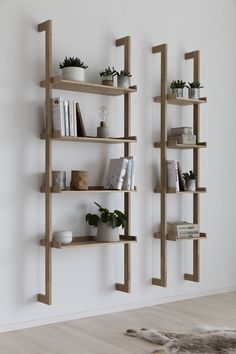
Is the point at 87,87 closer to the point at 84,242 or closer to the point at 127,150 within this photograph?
the point at 127,150

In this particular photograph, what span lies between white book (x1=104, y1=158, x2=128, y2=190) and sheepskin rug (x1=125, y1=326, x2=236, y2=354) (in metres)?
1.07

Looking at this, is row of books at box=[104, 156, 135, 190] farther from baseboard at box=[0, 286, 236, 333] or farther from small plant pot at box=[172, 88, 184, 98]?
baseboard at box=[0, 286, 236, 333]

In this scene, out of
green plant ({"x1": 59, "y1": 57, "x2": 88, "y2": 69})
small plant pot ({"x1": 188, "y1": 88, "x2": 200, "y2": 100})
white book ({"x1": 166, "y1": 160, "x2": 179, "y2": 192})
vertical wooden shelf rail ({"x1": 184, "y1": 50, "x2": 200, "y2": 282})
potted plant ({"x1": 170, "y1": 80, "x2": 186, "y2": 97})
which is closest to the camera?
green plant ({"x1": 59, "y1": 57, "x2": 88, "y2": 69})

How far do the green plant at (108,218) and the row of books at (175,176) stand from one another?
575 millimetres

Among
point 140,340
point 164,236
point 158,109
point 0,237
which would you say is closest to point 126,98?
point 158,109

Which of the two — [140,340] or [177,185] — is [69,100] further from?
[140,340]

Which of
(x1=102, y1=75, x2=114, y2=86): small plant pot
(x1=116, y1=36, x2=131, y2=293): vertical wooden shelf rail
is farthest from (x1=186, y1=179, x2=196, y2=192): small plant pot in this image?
(x1=102, y1=75, x2=114, y2=86): small plant pot

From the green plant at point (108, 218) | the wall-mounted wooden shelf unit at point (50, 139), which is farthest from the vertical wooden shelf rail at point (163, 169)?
the green plant at point (108, 218)

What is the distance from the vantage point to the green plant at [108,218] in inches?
160

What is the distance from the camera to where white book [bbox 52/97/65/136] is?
375cm

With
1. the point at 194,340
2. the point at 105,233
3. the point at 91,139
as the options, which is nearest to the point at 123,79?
the point at 91,139

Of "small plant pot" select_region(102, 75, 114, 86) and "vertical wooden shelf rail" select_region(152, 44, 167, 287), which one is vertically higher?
"small plant pot" select_region(102, 75, 114, 86)

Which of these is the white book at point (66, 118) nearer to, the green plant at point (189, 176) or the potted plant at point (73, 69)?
the potted plant at point (73, 69)

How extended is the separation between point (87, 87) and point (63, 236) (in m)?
1.10
